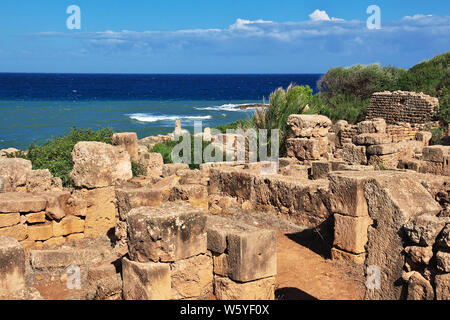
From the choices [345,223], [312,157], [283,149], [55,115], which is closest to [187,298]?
[345,223]

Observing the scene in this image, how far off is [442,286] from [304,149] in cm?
877

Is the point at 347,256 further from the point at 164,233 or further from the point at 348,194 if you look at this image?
the point at 164,233

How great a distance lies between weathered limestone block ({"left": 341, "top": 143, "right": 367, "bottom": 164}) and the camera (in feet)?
41.7

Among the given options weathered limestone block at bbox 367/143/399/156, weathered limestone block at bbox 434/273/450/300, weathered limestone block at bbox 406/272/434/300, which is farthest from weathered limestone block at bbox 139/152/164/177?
weathered limestone block at bbox 434/273/450/300

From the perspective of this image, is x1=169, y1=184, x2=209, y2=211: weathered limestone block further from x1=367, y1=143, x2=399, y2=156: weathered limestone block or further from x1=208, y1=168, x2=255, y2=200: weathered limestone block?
x1=367, y1=143, x2=399, y2=156: weathered limestone block

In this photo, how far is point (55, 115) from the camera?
168ft

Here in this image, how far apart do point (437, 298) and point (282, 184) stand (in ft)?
17.9

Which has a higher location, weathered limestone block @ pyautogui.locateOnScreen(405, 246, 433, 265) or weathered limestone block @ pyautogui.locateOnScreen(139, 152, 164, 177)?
weathered limestone block @ pyautogui.locateOnScreen(405, 246, 433, 265)

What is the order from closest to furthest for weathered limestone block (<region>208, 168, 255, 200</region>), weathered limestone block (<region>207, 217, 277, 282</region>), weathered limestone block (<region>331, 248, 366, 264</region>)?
weathered limestone block (<region>207, 217, 277, 282</region>) → weathered limestone block (<region>331, 248, 366, 264</region>) → weathered limestone block (<region>208, 168, 255, 200</region>)

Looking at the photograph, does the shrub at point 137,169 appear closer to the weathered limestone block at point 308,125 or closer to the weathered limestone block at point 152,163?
the weathered limestone block at point 152,163

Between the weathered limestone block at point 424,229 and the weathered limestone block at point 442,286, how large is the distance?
1.03 ft

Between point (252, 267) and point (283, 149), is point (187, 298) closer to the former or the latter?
point (252, 267)

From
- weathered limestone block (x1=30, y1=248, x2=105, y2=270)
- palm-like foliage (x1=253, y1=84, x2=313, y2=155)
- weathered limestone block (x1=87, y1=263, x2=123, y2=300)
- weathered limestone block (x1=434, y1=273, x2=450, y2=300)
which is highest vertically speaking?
palm-like foliage (x1=253, y1=84, x2=313, y2=155)

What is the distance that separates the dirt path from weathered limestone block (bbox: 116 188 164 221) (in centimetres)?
218
